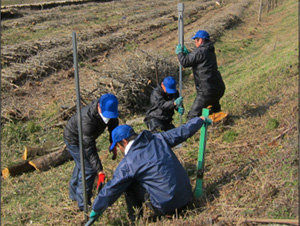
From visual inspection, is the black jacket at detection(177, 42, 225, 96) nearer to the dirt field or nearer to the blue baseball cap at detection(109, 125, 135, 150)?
the blue baseball cap at detection(109, 125, 135, 150)

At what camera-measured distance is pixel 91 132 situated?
162 inches

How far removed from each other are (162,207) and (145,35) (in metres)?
15.9

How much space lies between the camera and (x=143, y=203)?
354cm

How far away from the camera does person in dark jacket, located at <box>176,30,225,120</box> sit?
5.43m

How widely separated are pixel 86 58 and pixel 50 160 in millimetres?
8492

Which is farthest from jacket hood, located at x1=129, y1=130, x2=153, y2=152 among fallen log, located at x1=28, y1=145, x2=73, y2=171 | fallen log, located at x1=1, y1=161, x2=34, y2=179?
fallen log, located at x1=1, y1=161, x2=34, y2=179

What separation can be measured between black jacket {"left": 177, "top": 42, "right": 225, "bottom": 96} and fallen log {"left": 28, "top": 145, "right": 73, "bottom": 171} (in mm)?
3187

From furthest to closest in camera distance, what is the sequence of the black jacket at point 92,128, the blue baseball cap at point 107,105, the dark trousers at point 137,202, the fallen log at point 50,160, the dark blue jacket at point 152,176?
the fallen log at point 50,160
the black jacket at point 92,128
the blue baseball cap at point 107,105
the dark trousers at point 137,202
the dark blue jacket at point 152,176

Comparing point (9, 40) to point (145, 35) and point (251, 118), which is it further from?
point (251, 118)

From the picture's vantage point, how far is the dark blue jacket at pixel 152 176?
322 cm

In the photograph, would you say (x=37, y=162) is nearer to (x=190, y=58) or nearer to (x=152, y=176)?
(x=190, y=58)

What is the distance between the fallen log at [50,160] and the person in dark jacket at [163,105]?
7.31 ft

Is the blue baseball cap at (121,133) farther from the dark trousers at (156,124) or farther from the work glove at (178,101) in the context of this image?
the dark trousers at (156,124)

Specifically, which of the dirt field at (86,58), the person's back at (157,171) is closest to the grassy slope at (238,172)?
the person's back at (157,171)
